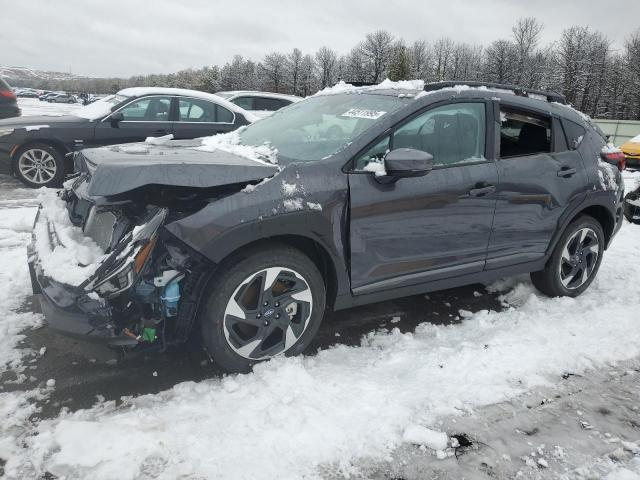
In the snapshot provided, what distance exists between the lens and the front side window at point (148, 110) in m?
7.83

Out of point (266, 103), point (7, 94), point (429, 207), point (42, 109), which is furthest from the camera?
point (42, 109)

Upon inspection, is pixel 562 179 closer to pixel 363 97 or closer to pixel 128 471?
pixel 363 97

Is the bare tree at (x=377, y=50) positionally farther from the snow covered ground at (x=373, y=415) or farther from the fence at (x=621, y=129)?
the snow covered ground at (x=373, y=415)

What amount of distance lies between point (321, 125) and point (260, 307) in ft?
4.84

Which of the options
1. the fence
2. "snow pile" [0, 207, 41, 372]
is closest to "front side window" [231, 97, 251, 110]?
"snow pile" [0, 207, 41, 372]

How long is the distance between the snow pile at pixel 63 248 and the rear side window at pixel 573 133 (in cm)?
371

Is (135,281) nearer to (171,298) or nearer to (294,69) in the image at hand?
(171,298)

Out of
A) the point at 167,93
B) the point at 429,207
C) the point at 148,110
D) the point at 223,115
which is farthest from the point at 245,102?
the point at 429,207

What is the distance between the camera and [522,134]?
Answer: 388 centimetres

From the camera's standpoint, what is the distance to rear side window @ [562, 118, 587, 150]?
417 centimetres

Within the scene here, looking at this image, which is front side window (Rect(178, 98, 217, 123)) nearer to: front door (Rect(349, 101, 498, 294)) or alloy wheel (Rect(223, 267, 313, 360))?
front door (Rect(349, 101, 498, 294))

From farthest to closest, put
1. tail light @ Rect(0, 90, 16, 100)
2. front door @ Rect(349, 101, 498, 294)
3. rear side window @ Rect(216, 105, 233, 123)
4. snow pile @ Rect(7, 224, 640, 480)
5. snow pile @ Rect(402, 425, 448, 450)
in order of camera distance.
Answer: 1. tail light @ Rect(0, 90, 16, 100)
2. rear side window @ Rect(216, 105, 233, 123)
3. front door @ Rect(349, 101, 498, 294)
4. snow pile @ Rect(402, 425, 448, 450)
5. snow pile @ Rect(7, 224, 640, 480)

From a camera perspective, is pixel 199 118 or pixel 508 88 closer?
pixel 508 88

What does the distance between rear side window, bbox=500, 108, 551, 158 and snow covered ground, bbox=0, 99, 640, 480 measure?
53.7 inches
